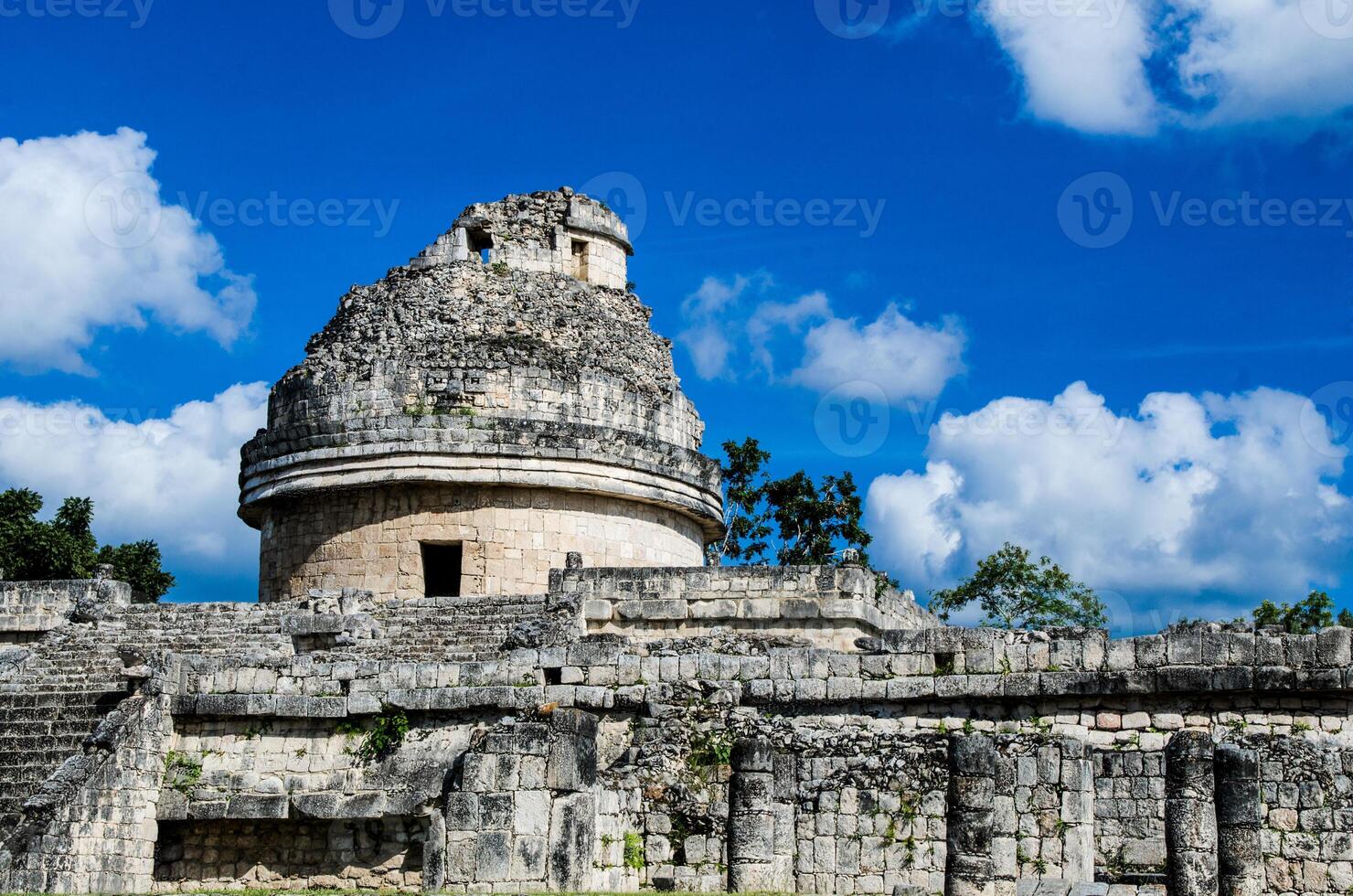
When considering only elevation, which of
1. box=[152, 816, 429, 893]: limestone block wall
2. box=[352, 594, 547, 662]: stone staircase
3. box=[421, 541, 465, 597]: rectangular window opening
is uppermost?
box=[421, 541, 465, 597]: rectangular window opening

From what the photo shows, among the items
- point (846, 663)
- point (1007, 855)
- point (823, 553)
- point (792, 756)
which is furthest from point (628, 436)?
point (823, 553)

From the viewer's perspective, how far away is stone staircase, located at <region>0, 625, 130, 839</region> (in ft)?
60.8

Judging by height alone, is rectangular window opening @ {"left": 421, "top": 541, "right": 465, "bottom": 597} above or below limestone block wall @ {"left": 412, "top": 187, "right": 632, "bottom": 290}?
below

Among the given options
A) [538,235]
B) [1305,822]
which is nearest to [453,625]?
[538,235]

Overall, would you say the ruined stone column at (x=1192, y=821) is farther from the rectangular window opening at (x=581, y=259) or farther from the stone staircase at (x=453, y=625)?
the rectangular window opening at (x=581, y=259)

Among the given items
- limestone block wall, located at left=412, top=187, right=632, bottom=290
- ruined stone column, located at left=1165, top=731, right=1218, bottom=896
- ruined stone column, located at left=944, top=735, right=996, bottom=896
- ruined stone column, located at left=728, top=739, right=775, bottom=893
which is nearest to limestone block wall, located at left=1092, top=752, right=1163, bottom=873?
ruined stone column, located at left=1165, top=731, right=1218, bottom=896

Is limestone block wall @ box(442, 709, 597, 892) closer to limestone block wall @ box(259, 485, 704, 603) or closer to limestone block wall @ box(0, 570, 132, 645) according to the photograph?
limestone block wall @ box(259, 485, 704, 603)

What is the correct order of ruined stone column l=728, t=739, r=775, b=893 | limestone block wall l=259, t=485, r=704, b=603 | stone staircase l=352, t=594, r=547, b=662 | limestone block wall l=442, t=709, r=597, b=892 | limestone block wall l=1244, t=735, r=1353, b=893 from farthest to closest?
limestone block wall l=259, t=485, r=704, b=603
stone staircase l=352, t=594, r=547, b=662
limestone block wall l=442, t=709, r=597, b=892
ruined stone column l=728, t=739, r=775, b=893
limestone block wall l=1244, t=735, r=1353, b=893

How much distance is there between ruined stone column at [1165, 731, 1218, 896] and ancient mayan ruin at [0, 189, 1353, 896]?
0.03m

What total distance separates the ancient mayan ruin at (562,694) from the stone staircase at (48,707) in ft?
0.18

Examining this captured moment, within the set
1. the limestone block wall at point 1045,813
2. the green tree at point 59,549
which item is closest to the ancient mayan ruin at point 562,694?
the limestone block wall at point 1045,813

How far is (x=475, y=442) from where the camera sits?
23.6 meters

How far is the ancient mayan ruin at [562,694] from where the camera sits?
14.5 metres

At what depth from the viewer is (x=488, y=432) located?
23703 mm
